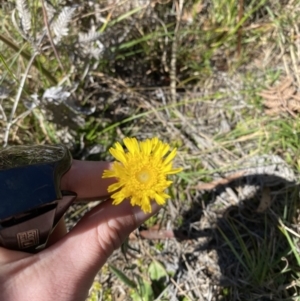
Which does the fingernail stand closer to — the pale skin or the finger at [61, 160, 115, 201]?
the pale skin

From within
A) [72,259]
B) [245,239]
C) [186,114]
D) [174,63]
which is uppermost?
[174,63]

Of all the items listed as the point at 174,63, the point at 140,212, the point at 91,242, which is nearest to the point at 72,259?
the point at 91,242

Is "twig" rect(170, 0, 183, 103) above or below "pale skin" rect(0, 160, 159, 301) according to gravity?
above

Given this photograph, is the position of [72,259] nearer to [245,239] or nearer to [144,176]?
[144,176]

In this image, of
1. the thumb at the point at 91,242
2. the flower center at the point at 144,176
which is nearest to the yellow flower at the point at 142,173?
the flower center at the point at 144,176

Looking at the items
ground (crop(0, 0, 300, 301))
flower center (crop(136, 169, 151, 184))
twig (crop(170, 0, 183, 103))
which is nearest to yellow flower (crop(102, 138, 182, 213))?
flower center (crop(136, 169, 151, 184))

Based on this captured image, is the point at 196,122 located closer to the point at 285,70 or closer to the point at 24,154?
the point at 285,70

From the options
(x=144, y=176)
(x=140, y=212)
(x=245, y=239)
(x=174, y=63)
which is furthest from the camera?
(x=174, y=63)
